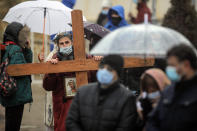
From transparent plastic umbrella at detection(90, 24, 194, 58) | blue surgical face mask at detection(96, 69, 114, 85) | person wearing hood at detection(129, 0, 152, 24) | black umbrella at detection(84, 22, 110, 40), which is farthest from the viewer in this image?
person wearing hood at detection(129, 0, 152, 24)

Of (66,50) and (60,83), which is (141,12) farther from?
(60,83)

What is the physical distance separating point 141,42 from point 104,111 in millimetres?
755

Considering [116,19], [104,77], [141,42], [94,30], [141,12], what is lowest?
[104,77]

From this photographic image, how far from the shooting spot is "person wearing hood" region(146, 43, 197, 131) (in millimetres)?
3728

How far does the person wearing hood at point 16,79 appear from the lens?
5668 mm

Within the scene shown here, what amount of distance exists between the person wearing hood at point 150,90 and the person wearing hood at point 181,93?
35 centimetres

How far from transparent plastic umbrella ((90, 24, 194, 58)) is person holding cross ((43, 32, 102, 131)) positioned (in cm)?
165

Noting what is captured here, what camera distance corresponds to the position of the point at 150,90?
428 cm

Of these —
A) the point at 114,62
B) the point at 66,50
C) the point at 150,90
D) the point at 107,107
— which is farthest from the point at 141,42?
the point at 66,50

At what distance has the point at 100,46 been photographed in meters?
4.23

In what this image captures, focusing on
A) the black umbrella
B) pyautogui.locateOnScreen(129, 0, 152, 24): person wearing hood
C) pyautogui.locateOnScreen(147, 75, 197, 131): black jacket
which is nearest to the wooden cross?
the black umbrella

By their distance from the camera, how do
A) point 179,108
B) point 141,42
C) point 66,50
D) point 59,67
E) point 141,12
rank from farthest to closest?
point 141,12 < point 66,50 < point 59,67 < point 141,42 < point 179,108

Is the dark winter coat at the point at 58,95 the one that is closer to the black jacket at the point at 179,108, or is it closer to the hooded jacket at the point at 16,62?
the hooded jacket at the point at 16,62

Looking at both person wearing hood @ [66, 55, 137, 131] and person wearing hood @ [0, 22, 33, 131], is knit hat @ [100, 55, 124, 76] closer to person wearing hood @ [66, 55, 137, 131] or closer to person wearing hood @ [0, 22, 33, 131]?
person wearing hood @ [66, 55, 137, 131]
